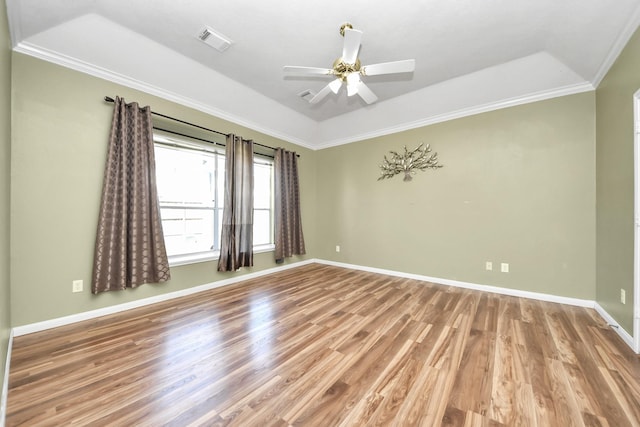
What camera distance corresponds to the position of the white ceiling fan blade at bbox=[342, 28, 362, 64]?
1.85 metres

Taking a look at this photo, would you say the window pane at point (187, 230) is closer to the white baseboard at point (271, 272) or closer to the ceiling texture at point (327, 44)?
the white baseboard at point (271, 272)

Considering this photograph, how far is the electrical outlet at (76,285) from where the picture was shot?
2371mm

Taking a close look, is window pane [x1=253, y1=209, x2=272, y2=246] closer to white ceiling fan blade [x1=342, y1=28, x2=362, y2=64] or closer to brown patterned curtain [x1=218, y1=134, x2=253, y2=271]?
brown patterned curtain [x1=218, y1=134, x2=253, y2=271]

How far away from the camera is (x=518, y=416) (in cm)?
129

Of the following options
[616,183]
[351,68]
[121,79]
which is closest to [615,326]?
[616,183]

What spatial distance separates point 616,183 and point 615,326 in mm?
1332

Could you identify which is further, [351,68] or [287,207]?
[287,207]

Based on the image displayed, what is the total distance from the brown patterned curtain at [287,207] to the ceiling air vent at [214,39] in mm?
1911

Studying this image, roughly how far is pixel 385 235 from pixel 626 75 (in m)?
3.13

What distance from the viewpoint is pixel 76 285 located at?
94.0 inches

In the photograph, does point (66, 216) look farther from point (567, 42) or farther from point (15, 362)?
point (567, 42)

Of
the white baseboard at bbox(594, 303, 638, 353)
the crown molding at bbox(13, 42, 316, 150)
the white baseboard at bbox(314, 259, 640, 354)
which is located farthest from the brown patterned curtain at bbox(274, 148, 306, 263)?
the white baseboard at bbox(594, 303, 638, 353)

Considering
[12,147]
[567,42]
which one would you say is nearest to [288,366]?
[12,147]

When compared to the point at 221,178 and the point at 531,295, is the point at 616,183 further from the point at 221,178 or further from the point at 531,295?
the point at 221,178
